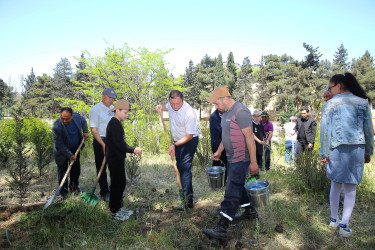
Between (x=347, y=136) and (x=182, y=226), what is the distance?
227 centimetres

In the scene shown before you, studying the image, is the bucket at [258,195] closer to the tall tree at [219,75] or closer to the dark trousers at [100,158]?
the dark trousers at [100,158]

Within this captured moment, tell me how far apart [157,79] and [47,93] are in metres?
33.9

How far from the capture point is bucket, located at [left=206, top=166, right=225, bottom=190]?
429cm

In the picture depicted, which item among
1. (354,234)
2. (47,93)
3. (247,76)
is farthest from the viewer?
(247,76)

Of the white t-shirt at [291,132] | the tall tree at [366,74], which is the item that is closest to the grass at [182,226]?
the white t-shirt at [291,132]

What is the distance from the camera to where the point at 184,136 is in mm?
3484

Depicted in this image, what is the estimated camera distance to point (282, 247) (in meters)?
2.62

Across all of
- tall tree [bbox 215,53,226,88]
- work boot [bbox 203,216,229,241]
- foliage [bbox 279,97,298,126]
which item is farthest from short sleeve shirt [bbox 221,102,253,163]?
tall tree [bbox 215,53,226,88]

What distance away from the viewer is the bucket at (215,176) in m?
4.29

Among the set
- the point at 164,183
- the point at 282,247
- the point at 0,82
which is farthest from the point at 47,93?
the point at 282,247

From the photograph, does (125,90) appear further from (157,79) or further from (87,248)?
(87,248)

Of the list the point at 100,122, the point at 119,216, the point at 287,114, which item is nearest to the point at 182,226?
the point at 119,216

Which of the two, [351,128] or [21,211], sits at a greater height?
[351,128]

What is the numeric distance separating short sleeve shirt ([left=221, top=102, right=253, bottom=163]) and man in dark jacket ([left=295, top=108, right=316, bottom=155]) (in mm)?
3611
